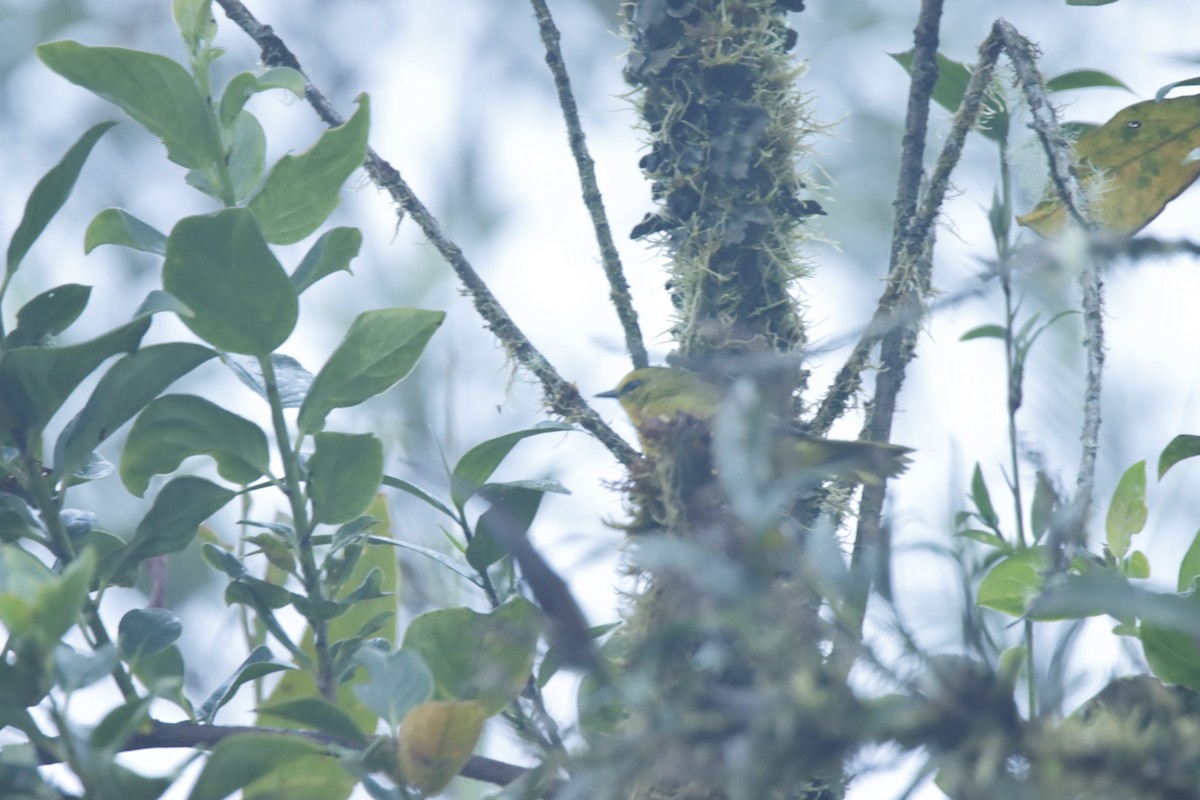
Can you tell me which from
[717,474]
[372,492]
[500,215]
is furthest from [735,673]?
[500,215]

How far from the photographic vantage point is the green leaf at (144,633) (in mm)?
785

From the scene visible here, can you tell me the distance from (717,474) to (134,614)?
0.41 meters

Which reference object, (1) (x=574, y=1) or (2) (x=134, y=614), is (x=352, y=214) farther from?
(2) (x=134, y=614)

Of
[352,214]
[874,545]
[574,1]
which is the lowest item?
[874,545]

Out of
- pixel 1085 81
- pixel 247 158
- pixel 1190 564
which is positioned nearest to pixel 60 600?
pixel 247 158

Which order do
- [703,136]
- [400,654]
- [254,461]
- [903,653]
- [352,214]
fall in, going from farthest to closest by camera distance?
[352,214] < [703,136] < [254,461] < [400,654] < [903,653]

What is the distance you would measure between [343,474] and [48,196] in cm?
27

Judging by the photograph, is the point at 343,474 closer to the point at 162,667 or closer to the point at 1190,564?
the point at 162,667

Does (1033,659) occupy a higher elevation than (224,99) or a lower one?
lower

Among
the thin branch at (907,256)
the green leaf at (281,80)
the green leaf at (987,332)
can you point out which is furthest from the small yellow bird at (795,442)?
the green leaf at (281,80)

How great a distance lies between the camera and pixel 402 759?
0.65 meters

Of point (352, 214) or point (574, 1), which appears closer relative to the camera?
point (352, 214)

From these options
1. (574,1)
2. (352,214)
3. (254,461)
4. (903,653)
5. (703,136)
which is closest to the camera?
(903,653)

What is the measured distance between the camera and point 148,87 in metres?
0.77
